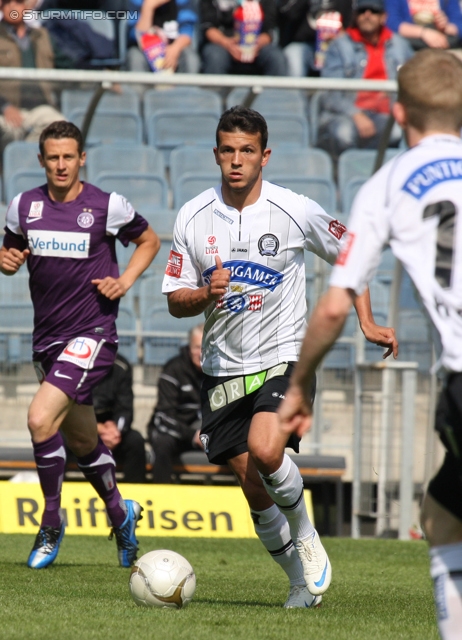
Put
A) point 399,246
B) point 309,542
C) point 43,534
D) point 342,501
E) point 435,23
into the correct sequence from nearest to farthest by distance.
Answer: point 399,246, point 309,542, point 43,534, point 342,501, point 435,23

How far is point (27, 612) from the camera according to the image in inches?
177

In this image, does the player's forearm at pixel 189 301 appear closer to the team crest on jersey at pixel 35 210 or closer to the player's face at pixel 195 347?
the team crest on jersey at pixel 35 210

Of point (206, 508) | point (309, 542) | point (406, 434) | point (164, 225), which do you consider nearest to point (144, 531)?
point (206, 508)

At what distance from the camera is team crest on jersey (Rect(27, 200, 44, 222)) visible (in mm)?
6648

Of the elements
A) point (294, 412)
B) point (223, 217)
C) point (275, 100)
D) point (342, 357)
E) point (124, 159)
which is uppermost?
point (275, 100)

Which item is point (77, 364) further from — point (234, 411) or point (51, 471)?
point (234, 411)

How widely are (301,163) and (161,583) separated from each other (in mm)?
6344

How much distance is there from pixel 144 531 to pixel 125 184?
148 inches

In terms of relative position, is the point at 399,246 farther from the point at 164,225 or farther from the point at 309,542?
the point at 164,225

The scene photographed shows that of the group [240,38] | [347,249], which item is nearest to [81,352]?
[347,249]

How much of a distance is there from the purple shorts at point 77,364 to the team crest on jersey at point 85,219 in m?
0.77

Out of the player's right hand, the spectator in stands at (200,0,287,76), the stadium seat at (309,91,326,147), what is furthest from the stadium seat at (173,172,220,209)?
the player's right hand

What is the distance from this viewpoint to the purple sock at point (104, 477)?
656 cm

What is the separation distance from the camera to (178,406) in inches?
382
